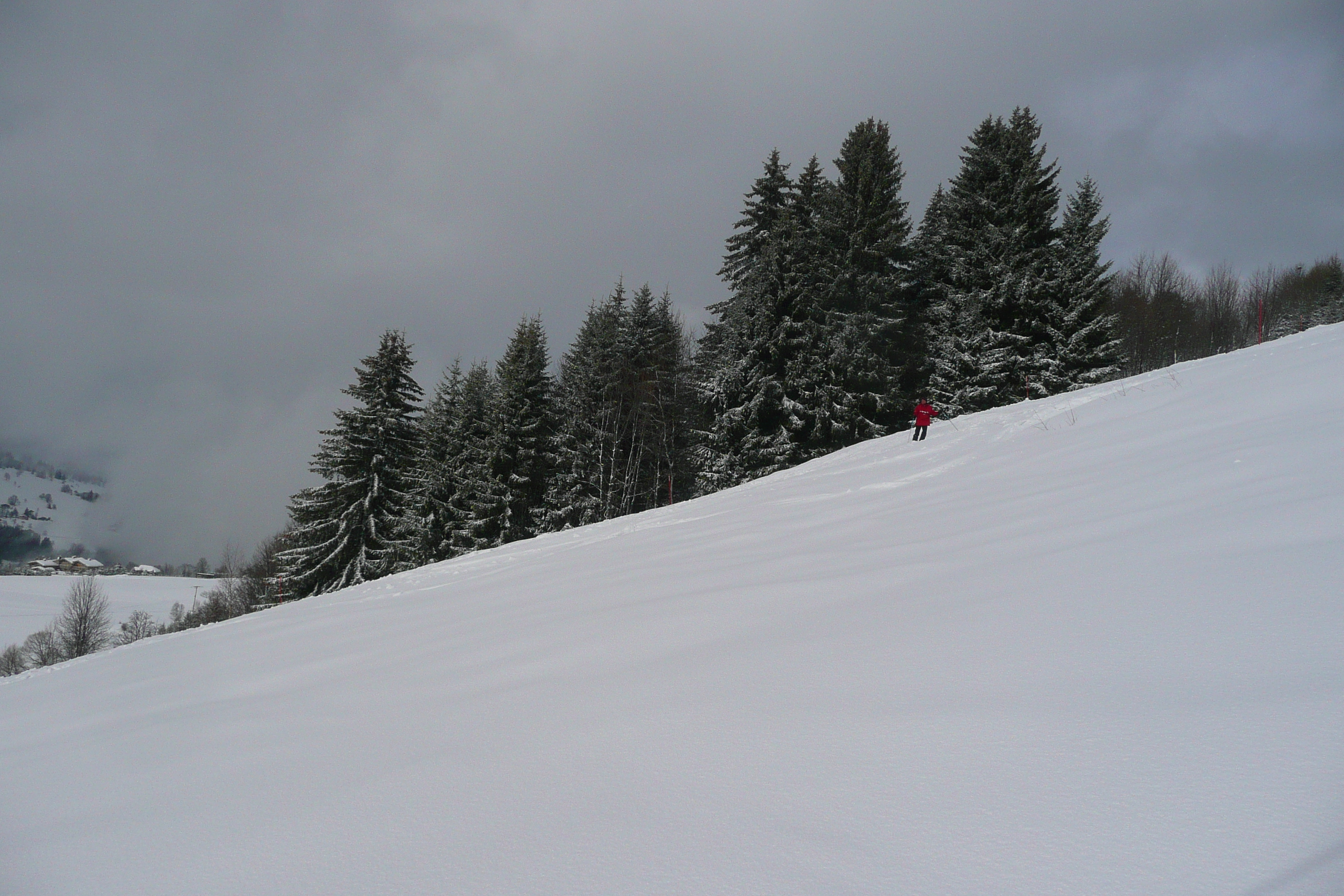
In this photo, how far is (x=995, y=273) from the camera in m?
21.4

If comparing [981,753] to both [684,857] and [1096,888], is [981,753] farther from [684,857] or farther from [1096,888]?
[684,857]

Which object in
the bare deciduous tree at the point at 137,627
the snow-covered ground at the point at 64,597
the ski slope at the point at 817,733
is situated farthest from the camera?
the snow-covered ground at the point at 64,597

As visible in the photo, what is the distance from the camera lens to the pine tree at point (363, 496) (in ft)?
75.4

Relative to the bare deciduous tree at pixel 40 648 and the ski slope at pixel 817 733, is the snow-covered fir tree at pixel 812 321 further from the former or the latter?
the bare deciduous tree at pixel 40 648

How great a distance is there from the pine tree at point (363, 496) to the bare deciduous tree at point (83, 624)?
38811 mm

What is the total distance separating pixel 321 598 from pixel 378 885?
8.96 metres

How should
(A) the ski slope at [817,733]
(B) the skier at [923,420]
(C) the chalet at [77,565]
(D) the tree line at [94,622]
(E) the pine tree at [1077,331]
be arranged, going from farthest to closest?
(C) the chalet at [77,565], (D) the tree line at [94,622], (E) the pine tree at [1077,331], (B) the skier at [923,420], (A) the ski slope at [817,733]

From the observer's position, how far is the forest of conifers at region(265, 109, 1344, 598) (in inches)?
817

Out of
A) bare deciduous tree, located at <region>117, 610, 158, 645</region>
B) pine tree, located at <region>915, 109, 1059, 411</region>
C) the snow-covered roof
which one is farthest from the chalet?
pine tree, located at <region>915, 109, 1059, 411</region>

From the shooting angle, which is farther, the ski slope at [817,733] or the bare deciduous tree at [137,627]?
the bare deciduous tree at [137,627]

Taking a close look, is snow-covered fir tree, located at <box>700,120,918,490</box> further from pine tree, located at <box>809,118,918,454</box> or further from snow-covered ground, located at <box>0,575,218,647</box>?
snow-covered ground, located at <box>0,575,218,647</box>

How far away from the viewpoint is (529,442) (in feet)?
87.4

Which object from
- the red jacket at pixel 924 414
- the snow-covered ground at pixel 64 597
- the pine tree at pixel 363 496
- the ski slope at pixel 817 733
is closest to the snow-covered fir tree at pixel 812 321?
the red jacket at pixel 924 414

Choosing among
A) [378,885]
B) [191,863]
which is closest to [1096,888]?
[378,885]
